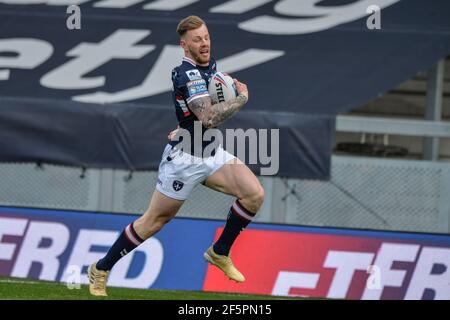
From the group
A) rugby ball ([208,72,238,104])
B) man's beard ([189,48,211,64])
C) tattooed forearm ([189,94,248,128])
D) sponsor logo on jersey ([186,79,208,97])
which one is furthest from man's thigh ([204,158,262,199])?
man's beard ([189,48,211,64])

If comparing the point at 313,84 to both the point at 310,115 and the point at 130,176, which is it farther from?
the point at 130,176

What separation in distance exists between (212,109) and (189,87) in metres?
0.22

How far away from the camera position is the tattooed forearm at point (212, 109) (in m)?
8.30

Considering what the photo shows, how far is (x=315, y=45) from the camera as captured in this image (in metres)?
13.0

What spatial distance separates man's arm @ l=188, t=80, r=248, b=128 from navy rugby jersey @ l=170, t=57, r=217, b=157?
5cm

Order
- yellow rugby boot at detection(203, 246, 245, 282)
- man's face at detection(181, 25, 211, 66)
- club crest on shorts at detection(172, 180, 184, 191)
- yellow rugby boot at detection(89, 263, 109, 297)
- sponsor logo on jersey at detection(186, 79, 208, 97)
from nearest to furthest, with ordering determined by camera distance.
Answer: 1. sponsor logo on jersey at detection(186, 79, 208, 97)
2. man's face at detection(181, 25, 211, 66)
3. club crest on shorts at detection(172, 180, 184, 191)
4. yellow rugby boot at detection(203, 246, 245, 282)
5. yellow rugby boot at detection(89, 263, 109, 297)

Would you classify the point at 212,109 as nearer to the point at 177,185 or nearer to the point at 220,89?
the point at 220,89

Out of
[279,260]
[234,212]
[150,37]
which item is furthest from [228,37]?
[234,212]

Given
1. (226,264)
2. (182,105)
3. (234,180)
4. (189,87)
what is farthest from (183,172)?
(226,264)

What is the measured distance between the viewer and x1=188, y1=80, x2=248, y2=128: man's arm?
8.30 metres

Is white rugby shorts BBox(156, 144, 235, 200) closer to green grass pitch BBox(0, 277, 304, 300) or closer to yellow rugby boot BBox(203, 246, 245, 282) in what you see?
yellow rugby boot BBox(203, 246, 245, 282)

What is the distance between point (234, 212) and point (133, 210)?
446cm

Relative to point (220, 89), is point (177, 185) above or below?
below

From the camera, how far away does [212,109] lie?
27.3 feet
